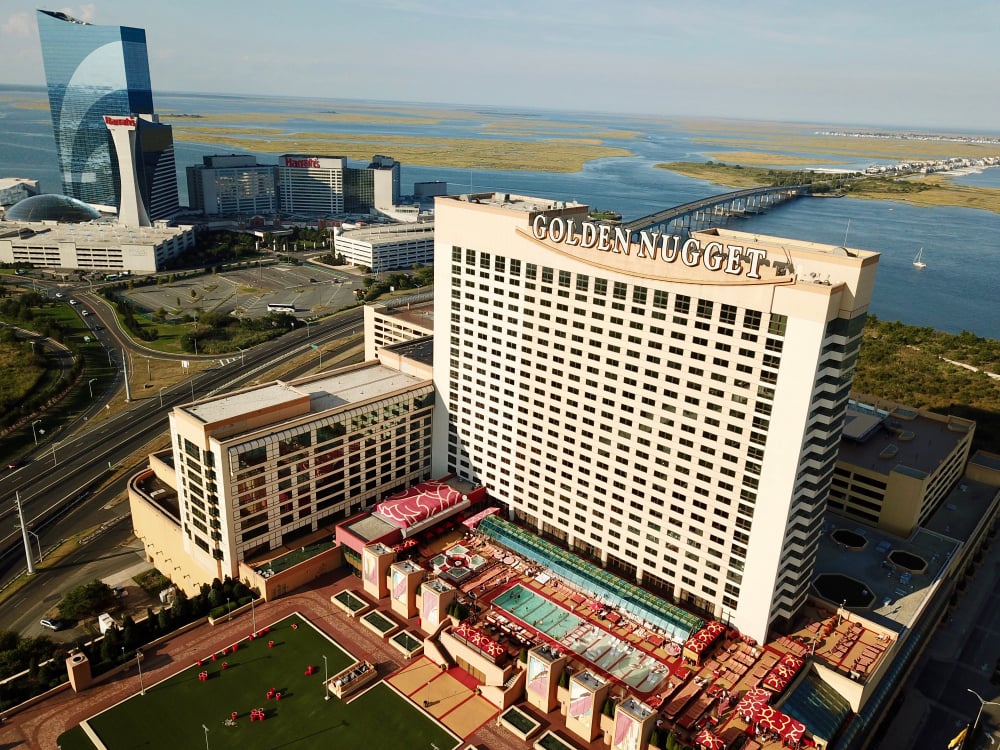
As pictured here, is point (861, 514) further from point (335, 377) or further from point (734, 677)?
point (335, 377)

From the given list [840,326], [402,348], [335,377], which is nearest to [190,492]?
[335,377]

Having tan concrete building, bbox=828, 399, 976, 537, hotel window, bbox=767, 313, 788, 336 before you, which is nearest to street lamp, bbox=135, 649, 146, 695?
hotel window, bbox=767, 313, 788, 336

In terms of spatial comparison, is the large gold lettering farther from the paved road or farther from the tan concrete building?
the paved road

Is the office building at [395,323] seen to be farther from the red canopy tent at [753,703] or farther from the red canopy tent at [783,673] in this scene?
the red canopy tent at [753,703]

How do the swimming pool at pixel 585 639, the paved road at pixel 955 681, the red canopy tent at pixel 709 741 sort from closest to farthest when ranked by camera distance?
1. the red canopy tent at pixel 709 741
2. the swimming pool at pixel 585 639
3. the paved road at pixel 955 681

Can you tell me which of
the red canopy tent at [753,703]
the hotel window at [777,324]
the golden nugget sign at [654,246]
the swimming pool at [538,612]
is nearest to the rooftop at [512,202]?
the golden nugget sign at [654,246]

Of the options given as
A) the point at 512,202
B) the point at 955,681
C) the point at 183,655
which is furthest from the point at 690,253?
the point at 183,655
